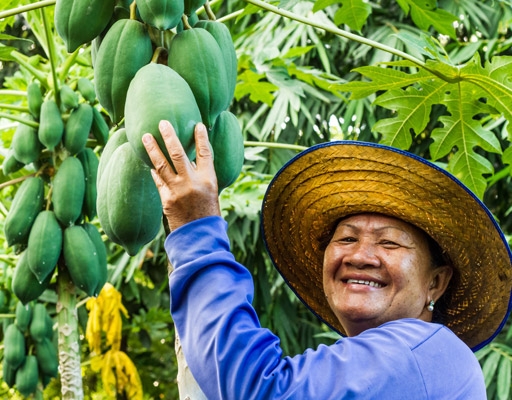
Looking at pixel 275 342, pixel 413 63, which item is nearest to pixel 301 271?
pixel 413 63

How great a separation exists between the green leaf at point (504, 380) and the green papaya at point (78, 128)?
9.76 ft

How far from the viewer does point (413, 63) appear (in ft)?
7.41

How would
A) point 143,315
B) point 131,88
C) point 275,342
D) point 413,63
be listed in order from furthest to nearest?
point 143,315, point 413,63, point 131,88, point 275,342

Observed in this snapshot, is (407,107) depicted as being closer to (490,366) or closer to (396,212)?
(396,212)

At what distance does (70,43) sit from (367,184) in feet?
2.43

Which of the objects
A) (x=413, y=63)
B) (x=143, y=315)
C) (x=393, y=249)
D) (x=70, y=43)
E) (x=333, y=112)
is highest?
(x=70, y=43)

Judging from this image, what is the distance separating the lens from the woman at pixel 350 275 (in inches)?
56.0

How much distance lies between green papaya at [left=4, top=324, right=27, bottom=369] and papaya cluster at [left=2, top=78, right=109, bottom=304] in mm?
720

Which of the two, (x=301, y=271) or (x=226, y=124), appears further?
(x=301, y=271)

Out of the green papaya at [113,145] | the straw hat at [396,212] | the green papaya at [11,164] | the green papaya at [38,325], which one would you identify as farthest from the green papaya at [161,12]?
the green papaya at [38,325]

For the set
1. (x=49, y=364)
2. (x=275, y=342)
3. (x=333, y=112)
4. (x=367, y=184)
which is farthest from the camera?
(x=333, y=112)

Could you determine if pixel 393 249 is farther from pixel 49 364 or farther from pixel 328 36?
pixel 328 36

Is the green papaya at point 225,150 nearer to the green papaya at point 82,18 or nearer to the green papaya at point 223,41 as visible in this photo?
the green papaya at point 223,41

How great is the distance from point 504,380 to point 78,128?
319 centimetres
